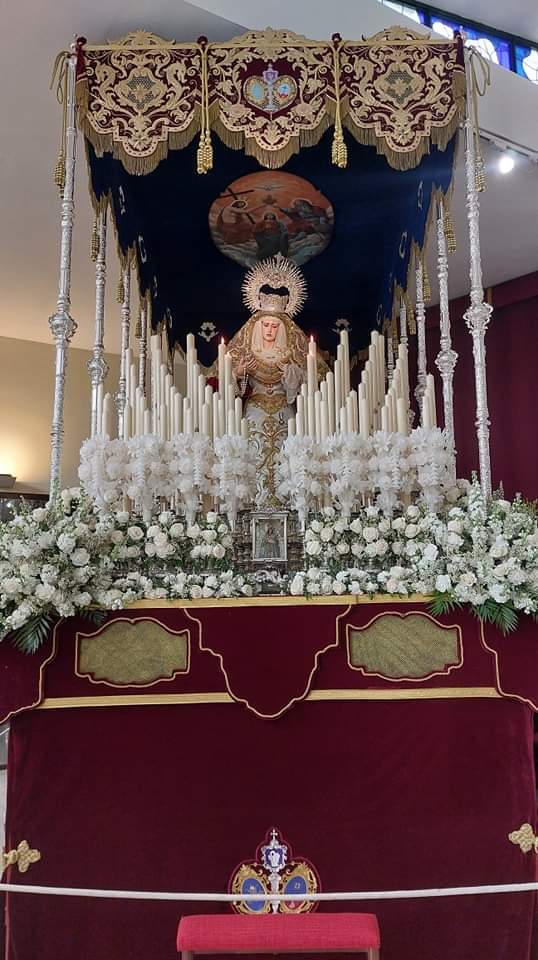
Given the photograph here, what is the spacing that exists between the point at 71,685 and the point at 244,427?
156 centimetres

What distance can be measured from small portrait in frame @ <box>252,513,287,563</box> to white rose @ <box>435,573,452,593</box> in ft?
2.70

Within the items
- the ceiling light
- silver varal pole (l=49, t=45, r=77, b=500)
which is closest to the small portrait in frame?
silver varal pole (l=49, t=45, r=77, b=500)

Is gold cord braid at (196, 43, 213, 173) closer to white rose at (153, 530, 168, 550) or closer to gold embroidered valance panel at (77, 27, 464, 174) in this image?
gold embroidered valance panel at (77, 27, 464, 174)

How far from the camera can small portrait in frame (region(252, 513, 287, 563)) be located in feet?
12.1

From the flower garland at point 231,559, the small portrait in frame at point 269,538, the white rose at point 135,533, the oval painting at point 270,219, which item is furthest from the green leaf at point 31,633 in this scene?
the oval painting at point 270,219

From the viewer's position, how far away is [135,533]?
341 cm

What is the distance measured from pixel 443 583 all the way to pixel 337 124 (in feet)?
8.44

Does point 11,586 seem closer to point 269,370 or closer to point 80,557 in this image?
point 80,557

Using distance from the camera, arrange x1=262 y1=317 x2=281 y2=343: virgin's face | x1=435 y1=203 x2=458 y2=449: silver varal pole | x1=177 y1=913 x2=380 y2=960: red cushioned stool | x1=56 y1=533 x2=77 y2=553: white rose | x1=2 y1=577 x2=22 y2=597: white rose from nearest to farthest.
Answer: x1=177 y1=913 x2=380 y2=960: red cushioned stool → x1=2 y1=577 x2=22 y2=597: white rose → x1=56 y1=533 x2=77 y2=553: white rose → x1=435 y1=203 x2=458 y2=449: silver varal pole → x1=262 y1=317 x2=281 y2=343: virgin's face

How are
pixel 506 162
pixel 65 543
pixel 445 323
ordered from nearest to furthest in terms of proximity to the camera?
pixel 65 543 → pixel 445 323 → pixel 506 162

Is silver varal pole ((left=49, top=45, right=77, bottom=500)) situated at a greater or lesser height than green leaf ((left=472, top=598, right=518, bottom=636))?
greater

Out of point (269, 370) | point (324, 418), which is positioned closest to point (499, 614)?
point (324, 418)

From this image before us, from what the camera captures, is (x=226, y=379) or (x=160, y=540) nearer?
(x=160, y=540)

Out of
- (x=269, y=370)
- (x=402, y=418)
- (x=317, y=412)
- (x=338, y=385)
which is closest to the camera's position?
(x=402, y=418)
